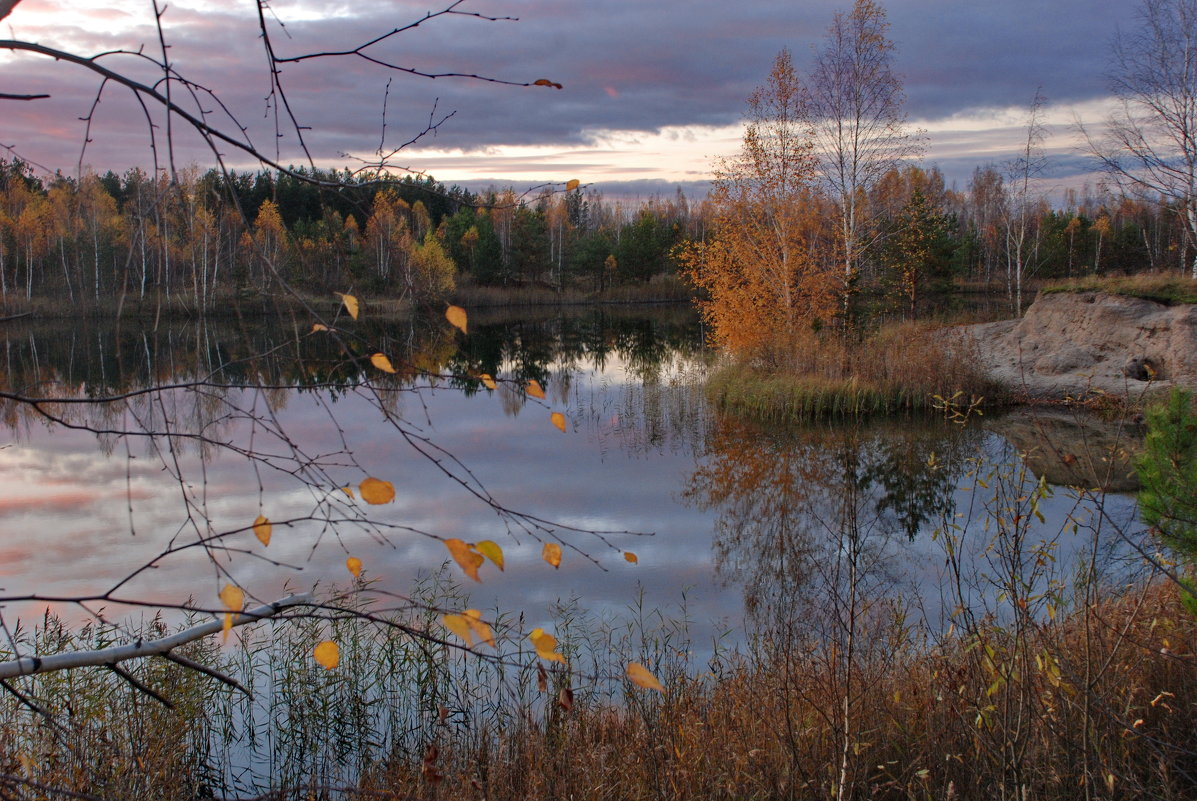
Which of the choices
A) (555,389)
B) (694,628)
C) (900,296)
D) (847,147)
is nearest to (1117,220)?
(900,296)

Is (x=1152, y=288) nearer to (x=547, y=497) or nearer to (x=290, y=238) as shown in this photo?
(x=547, y=497)

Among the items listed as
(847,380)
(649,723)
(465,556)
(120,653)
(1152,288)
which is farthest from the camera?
(1152,288)

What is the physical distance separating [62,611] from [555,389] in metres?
15.1

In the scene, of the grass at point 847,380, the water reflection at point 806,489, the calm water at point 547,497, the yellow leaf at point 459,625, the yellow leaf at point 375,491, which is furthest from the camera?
the grass at point 847,380

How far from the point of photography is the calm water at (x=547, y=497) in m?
7.84

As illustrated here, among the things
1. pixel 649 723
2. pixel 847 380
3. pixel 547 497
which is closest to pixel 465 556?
pixel 649 723

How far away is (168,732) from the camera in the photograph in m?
5.20

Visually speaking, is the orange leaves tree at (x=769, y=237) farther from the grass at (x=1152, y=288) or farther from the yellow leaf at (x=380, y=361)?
the yellow leaf at (x=380, y=361)

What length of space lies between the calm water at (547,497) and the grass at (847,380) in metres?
0.84

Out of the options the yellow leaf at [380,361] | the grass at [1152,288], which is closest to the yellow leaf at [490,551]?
the yellow leaf at [380,361]

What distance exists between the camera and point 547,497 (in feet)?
42.3

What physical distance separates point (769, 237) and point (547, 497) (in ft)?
35.6

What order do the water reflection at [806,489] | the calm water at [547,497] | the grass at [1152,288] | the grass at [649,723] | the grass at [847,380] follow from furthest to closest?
1. the grass at [1152,288]
2. the grass at [847,380]
3. the water reflection at [806,489]
4. the calm water at [547,497]
5. the grass at [649,723]

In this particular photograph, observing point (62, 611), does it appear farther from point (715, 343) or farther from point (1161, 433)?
point (715, 343)
